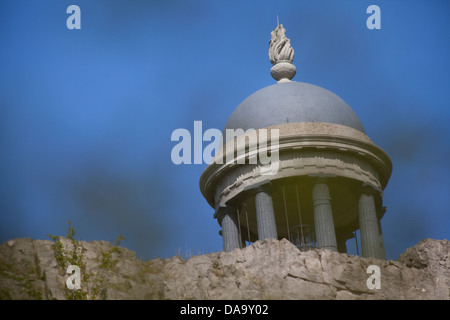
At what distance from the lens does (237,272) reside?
121 feet

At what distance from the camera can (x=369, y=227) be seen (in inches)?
1801

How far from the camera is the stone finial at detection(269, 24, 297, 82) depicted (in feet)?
169

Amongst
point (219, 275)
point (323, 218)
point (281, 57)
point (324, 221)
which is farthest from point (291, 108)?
point (219, 275)

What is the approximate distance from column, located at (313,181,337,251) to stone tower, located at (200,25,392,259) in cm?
4

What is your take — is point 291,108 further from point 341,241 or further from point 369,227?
point 341,241

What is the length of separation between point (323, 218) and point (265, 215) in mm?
2619

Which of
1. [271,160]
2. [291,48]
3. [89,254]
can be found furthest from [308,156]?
[89,254]

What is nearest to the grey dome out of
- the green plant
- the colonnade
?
the colonnade

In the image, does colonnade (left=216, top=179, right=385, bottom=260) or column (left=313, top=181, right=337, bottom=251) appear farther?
colonnade (left=216, top=179, right=385, bottom=260)

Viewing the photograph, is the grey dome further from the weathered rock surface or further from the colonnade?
the weathered rock surface

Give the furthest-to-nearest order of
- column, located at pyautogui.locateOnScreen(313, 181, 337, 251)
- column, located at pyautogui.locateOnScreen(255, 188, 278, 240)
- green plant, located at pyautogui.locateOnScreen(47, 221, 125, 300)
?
column, located at pyautogui.locateOnScreen(255, 188, 278, 240)
column, located at pyautogui.locateOnScreen(313, 181, 337, 251)
green plant, located at pyautogui.locateOnScreen(47, 221, 125, 300)

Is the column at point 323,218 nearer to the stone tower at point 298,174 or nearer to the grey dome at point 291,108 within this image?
the stone tower at point 298,174
